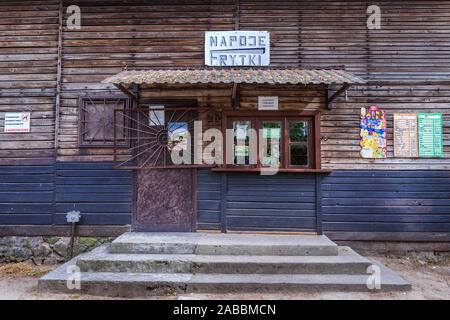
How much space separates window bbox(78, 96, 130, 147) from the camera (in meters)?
5.85

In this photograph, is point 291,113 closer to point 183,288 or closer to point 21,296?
point 183,288

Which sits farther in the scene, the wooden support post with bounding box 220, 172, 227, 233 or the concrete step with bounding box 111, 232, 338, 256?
the wooden support post with bounding box 220, 172, 227, 233

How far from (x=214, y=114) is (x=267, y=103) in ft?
3.90

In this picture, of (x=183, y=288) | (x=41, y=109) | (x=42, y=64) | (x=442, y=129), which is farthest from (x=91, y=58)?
(x=442, y=129)

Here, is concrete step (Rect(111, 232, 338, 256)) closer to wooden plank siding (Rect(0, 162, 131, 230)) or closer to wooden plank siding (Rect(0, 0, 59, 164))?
wooden plank siding (Rect(0, 162, 131, 230))

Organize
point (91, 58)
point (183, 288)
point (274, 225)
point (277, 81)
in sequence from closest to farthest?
1. point (183, 288)
2. point (277, 81)
3. point (274, 225)
4. point (91, 58)

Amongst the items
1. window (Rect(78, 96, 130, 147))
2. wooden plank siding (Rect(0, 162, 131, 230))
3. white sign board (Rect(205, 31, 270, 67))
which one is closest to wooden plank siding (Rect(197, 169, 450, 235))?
wooden plank siding (Rect(0, 162, 131, 230))

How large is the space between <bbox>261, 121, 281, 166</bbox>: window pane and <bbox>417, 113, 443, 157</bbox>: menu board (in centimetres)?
309

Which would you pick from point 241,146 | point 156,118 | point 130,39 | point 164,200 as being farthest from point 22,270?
point 130,39

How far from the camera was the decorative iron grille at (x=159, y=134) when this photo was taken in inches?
227

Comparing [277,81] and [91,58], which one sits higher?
[91,58]

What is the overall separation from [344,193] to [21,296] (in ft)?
20.2

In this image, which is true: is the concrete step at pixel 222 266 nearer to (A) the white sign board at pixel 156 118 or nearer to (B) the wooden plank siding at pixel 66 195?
(B) the wooden plank siding at pixel 66 195

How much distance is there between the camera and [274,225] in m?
5.64
